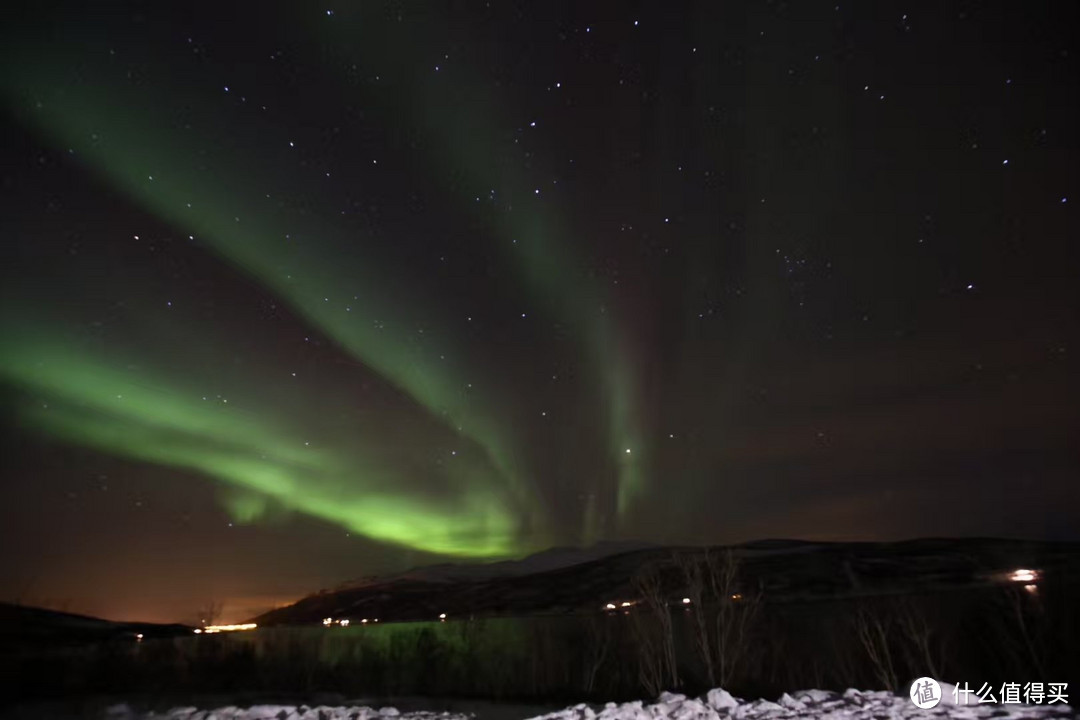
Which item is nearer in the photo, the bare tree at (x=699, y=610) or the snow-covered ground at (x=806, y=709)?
the snow-covered ground at (x=806, y=709)

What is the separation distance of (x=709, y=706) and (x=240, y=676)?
148ft

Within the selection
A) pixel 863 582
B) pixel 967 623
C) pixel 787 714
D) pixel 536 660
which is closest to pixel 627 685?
pixel 536 660

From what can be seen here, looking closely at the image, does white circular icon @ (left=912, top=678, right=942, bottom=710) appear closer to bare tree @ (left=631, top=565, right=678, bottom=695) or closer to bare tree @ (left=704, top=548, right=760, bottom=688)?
bare tree @ (left=704, top=548, right=760, bottom=688)

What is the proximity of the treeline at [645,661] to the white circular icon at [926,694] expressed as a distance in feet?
71.3

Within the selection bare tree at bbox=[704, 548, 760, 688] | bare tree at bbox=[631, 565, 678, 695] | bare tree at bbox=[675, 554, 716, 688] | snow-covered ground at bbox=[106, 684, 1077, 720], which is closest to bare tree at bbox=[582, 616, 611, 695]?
bare tree at bbox=[631, 565, 678, 695]

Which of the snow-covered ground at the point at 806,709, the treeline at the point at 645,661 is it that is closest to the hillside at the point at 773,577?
the treeline at the point at 645,661

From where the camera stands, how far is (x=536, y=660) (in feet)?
181

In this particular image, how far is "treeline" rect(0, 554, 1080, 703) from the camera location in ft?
129

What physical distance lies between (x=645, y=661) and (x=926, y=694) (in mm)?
39254

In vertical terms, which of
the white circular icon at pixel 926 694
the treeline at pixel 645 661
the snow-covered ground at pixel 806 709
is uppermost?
the white circular icon at pixel 926 694

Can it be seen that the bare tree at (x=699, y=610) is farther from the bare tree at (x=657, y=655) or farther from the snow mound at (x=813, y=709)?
the snow mound at (x=813, y=709)

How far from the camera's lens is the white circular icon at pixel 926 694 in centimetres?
1087

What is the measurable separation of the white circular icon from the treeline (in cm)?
2173

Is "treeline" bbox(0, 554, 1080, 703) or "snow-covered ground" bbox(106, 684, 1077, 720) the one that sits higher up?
Result: "snow-covered ground" bbox(106, 684, 1077, 720)
